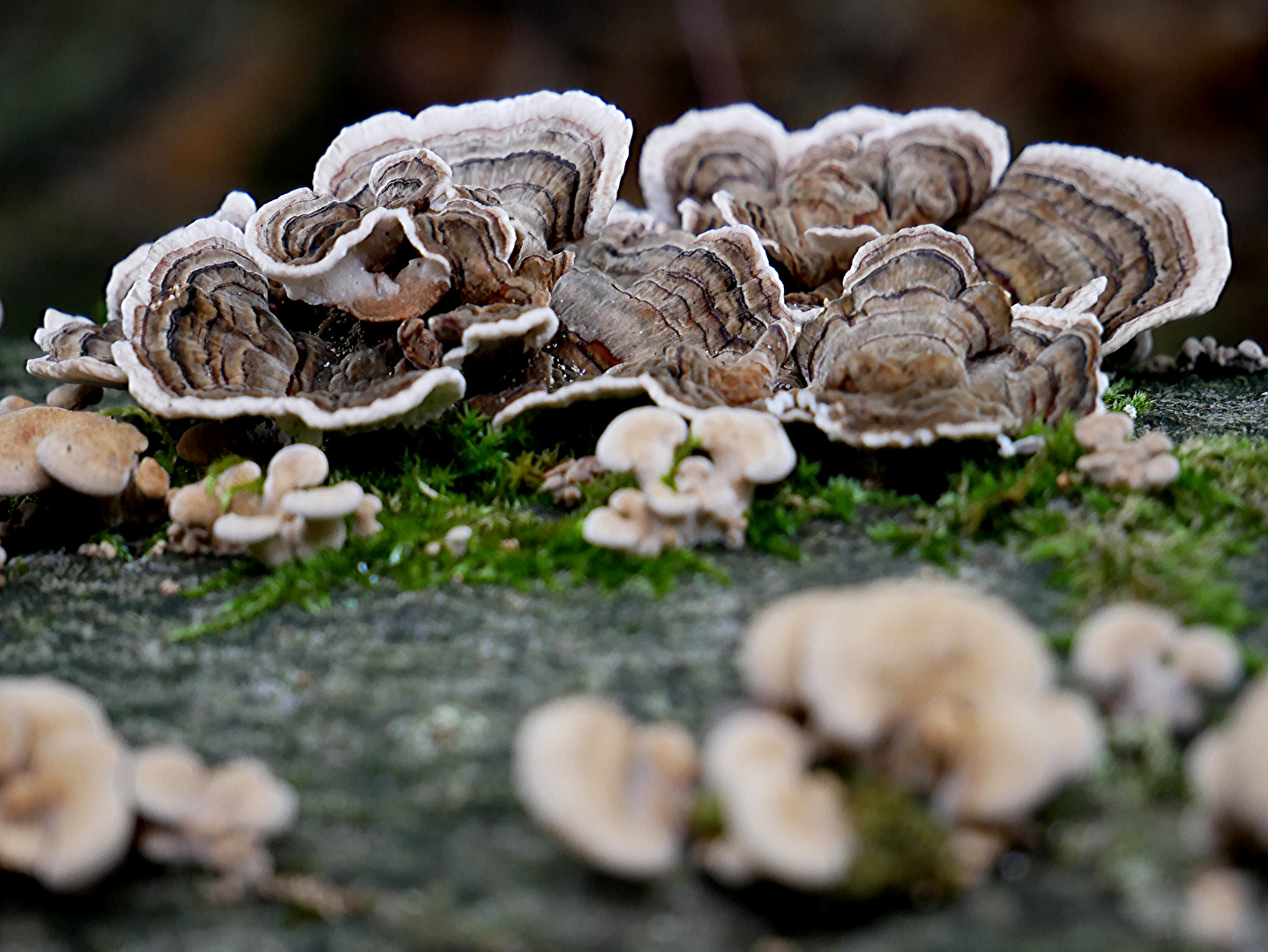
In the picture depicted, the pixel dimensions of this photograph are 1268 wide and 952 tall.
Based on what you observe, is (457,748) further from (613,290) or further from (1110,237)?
(1110,237)

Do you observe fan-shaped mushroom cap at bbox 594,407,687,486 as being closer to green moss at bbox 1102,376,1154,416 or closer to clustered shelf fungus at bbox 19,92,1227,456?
clustered shelf fungus at bbox 19,92,1227,456

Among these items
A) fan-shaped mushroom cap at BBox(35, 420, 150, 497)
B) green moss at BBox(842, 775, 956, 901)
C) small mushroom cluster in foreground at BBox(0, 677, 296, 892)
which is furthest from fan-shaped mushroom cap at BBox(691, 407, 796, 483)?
fan-shaped mushroom cap at BBox(35, 420, 150, 497)

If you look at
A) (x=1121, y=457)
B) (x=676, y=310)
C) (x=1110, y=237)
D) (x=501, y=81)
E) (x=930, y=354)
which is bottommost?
(x=1121, y=457)

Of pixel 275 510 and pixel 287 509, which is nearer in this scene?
pixel 287 509

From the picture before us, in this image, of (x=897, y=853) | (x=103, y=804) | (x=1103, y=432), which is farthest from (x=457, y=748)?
(x=1103, y=432)

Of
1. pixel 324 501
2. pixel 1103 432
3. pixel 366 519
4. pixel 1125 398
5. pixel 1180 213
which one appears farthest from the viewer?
pixel 1125 398

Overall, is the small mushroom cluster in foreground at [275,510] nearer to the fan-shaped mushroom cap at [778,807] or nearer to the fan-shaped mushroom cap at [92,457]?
the fan-shaped mushroom cap at [92,457]

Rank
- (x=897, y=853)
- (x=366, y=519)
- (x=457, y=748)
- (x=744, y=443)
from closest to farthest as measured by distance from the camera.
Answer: (x=897, y=853) < (x=457, y=748) < (x=744, y=443) < (x=366, y=519)
